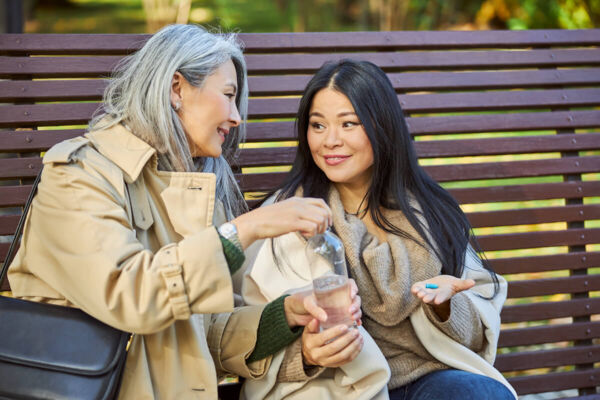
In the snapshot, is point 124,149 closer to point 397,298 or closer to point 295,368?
point 295,368

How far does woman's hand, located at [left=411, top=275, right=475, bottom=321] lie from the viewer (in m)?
2.65

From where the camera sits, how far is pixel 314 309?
2.48 m

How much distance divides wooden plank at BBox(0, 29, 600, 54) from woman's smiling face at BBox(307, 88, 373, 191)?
66 centimetres

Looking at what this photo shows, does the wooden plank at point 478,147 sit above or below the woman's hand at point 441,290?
above

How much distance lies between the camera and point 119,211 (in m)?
2.32

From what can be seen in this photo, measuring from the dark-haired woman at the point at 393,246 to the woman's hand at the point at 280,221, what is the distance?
56cm

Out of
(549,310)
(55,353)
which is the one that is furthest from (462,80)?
(55,353)

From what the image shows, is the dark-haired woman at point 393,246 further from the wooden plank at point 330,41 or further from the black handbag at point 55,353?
the black handbag at point 55,353

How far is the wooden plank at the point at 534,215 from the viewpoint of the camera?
3729 millimetres

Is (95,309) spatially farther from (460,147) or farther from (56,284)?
(460,147)

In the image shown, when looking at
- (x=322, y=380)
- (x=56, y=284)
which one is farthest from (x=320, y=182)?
(x=56, y=284)

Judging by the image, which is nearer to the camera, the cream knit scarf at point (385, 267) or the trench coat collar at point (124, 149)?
the trench coat collar at point (124, 149)


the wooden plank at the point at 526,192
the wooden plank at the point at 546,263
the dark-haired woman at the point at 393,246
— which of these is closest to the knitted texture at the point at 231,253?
the dark-haired woman at the point at 393,246

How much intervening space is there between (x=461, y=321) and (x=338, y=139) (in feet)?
2.94
